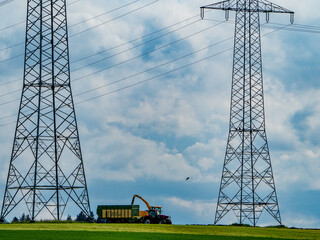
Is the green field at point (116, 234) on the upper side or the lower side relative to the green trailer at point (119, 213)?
lower

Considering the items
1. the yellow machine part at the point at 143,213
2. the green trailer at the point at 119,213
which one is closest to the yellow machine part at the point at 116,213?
the green trailer at the point at 119,213

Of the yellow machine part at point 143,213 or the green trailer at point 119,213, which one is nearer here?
the green trailer at point 119,213

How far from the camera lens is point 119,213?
70.8m

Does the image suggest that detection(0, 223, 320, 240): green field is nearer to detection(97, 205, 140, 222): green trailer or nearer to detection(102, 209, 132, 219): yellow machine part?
detection(97, 205, 140, 222): green trailer

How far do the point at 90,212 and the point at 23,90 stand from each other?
1354 centimetres

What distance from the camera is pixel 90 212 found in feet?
183

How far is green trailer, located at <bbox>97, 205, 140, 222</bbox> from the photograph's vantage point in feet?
229

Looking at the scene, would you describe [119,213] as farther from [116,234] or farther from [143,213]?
[116,234]

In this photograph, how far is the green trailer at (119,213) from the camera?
229 feet

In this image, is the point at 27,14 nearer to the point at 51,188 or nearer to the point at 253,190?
the point at 51,188

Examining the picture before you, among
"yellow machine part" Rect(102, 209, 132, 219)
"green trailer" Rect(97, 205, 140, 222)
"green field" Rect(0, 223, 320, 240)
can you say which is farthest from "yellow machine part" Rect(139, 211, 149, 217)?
"green field" Rect(0, 223, 320, 240)

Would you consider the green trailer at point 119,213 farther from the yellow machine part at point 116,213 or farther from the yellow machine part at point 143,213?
the yellow machine part at point 143,213

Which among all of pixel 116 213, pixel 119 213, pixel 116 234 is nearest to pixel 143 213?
pixel 119 213

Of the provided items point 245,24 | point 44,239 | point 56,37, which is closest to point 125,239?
point 44,239
